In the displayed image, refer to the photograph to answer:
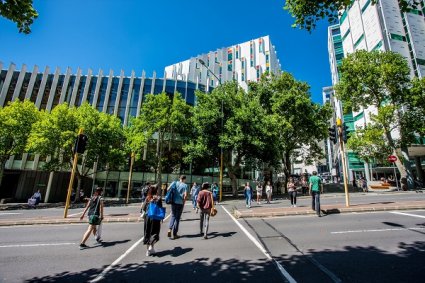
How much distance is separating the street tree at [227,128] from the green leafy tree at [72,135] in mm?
8698

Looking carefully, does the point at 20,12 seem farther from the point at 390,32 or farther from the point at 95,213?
the point at 390,32

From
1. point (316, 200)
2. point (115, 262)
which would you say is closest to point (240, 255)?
point (115, 262)

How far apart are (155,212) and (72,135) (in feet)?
71.5

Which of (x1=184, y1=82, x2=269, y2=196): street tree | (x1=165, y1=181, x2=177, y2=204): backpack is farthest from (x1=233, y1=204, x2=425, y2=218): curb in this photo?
(x1=184, y1=82, x2=269, y2=196): street tree

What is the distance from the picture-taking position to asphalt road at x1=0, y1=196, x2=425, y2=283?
450cm

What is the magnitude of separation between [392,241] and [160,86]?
39854 mm

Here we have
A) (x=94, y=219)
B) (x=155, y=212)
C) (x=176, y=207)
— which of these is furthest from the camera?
(x=176, y=207)

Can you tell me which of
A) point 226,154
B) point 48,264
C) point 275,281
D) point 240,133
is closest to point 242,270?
point 275,281

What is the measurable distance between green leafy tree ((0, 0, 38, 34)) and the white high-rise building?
195 feet

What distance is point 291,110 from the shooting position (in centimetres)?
3034

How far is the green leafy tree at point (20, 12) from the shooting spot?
590 centimetres

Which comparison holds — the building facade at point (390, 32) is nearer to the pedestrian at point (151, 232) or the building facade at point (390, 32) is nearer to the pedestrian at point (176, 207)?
the pedestrian at point (176, 207)

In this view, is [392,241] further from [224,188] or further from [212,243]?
[224,188]

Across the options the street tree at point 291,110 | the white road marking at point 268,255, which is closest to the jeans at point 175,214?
the white road marking at point 268,255
